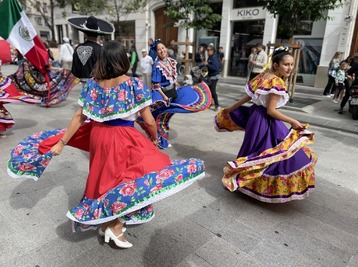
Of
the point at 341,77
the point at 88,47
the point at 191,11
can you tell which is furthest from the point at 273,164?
the point at 191,11

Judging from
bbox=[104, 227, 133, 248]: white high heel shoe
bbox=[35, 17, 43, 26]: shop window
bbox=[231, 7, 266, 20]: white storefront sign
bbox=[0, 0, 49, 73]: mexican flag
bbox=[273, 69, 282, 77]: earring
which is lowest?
bbox=[104, 227, 133, 248]: white high heel shoe

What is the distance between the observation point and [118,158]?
2080 millimetres

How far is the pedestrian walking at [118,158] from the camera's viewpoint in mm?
1931

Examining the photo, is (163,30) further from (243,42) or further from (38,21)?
(38,21)

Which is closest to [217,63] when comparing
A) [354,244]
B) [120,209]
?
[354,244]

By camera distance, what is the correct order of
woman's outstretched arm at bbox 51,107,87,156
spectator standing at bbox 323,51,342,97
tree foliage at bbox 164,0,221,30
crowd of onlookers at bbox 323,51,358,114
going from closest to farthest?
woman's outstretched arm at bbox 51,107,87,156 → crowd of onlookers at bbox 323,51,358,114 → tree foliage at bbox 164,0,221,30 → spectator standing at bbox 323,51,342,97

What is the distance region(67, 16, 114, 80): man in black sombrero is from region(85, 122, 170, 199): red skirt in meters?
2.15

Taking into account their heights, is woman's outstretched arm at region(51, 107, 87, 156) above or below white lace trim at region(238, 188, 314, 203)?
above

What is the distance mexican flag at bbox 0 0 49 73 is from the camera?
4953mm

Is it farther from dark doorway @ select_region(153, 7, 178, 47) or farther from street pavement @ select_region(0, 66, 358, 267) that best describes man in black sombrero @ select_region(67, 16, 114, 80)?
dark doorway @ select_region(153, 7, 178, 47)

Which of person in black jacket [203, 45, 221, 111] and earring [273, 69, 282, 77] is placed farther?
person in black jacket [203, 45, 221, 111]

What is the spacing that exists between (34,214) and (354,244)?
304 cm

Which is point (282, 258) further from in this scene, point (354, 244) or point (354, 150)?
point (354, 150)

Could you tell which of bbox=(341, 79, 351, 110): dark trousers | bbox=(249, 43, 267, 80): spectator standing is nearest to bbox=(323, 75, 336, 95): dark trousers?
bbox=(341, 79, 351, 110): dark trousers
